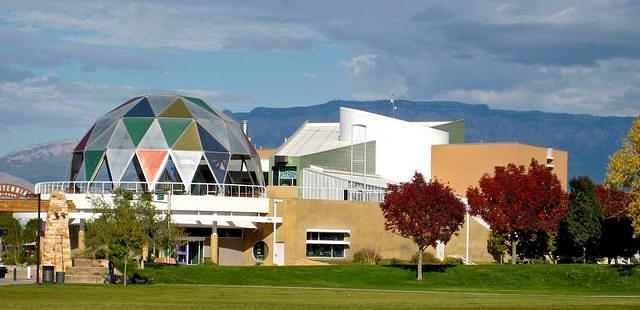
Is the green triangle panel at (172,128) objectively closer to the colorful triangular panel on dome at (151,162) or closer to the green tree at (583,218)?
the colorful triangular panel on dome at (151,162)

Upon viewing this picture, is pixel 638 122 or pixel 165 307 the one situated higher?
pixel 638 122

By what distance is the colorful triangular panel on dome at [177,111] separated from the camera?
85.1 meters

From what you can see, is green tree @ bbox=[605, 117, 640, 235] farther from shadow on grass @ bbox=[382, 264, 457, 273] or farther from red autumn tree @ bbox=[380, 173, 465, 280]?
shadow on grass @ bbox=[382, 264, 457, 273]

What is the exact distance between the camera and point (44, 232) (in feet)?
203

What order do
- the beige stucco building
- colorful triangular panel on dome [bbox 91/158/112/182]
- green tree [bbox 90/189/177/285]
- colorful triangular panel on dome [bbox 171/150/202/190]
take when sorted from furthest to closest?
colorful triangular panel on dome [bbox 91/158/112/182]
colorful triangular panel on dome [bbox 171/150/202/190]
the beige stucco building
green tree [bbox 90/189/177/285]

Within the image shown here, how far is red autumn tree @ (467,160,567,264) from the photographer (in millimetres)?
72875

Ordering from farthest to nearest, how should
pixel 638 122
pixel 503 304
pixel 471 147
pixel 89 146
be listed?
1. pixel 471 147
2. pixel 89 146
3. pixel 638 122
4. pixel 503 304

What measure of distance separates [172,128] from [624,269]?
35198 mm

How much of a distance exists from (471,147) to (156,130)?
99.4 ft

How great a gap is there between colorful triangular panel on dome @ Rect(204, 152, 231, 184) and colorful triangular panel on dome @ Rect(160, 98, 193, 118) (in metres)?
3.26

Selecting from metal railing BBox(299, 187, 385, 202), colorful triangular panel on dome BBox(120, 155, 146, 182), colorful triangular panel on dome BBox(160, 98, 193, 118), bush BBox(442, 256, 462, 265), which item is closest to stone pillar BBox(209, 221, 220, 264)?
colorful triangular panel on dome BBox(120, 155, 146, 182)

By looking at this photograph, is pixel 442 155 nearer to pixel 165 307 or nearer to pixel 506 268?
pixel 506 268

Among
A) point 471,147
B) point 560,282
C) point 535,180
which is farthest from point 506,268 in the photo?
point 471,147

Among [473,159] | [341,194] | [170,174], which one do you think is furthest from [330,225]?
[473,159]
